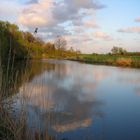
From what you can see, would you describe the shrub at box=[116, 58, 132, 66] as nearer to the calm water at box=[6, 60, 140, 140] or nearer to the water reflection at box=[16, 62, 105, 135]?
the water reflection at box=[16, 62, 105, 135]

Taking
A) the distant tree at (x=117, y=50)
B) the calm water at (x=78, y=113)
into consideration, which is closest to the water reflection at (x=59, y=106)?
the calm water at (x=78, y=113)

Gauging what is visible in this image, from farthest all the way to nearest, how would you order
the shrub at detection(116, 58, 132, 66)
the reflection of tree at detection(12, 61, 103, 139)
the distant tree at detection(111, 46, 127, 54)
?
the distant tree at detection(111, 46, 127, 54)
the shrub at detection(116, 58, 132, 66)
the reflection of tree at detection(12, 61, 103, 139)

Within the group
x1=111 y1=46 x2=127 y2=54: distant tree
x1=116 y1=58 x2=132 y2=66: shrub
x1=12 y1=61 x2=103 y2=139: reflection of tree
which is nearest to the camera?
x1=12 y1=61 x2=103 y2=139: reflection of tree

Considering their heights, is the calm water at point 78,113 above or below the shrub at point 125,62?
below

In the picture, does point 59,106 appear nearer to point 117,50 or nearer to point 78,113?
point 78,113

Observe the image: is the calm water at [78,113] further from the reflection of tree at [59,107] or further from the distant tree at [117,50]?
the distant tree at [117,50]

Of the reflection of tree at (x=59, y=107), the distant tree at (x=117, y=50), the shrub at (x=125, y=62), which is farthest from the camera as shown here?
the distant tree at (x=117, y=50)

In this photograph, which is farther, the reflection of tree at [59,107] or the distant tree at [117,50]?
the distant tree at [117,50]

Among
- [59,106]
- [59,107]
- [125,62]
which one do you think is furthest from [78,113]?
[125,62]

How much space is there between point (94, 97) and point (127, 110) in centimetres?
192

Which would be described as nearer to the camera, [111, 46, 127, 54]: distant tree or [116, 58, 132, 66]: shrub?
[116, 58, 132, 66]: shrub

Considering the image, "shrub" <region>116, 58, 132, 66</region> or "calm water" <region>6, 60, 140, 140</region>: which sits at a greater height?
"shrub" <region>116, 58, 132, 66</region>

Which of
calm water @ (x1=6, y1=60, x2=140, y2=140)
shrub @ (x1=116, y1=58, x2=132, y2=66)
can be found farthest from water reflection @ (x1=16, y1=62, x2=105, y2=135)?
A: shrub @ (x1=116, y1=58, x2=132, y2=66)

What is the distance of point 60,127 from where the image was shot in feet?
18.3
